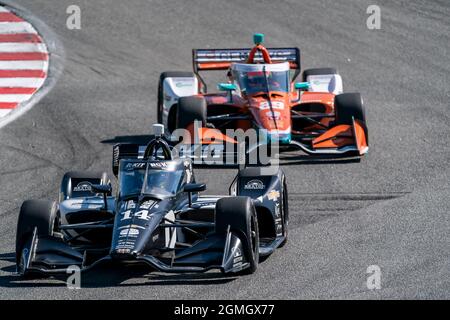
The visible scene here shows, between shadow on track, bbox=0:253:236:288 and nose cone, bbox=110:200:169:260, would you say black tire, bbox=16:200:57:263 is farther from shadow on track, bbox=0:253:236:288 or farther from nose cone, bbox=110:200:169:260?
nose cone, bbox=110:200:169:260

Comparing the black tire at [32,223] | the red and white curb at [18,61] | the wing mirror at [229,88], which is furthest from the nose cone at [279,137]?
the black tire at [32,223]

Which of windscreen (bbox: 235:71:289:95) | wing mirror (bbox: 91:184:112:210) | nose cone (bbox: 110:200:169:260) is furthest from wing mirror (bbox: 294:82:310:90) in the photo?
nose cone (bbox: 110:200:169:260)

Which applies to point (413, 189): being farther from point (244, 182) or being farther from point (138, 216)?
point (138, 216)

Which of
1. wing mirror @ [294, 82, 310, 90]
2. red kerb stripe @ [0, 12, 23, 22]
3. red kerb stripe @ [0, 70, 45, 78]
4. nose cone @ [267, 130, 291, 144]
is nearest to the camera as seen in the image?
nose cone @ [267, 130, 291, 144]

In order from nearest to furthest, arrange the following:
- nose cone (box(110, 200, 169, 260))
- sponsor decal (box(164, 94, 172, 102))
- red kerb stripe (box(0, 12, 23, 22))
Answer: nose cone (box(110, 200, 169, 260)) → sponsor decal (box(164, 94, 172, 102)) → red kerb stripe (box(0, 12, 23, 22))

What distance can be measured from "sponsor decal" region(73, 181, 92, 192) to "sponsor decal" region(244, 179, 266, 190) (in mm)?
1709

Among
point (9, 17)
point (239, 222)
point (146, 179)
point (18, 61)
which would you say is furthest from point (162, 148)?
point (9, 17)

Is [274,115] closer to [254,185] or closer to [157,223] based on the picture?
[254,185]

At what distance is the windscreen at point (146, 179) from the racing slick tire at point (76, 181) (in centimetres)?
90

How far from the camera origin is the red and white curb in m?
19.0

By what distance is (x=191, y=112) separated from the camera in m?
16.0

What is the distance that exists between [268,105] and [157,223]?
5.82 metres

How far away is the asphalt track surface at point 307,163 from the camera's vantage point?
1016cm
